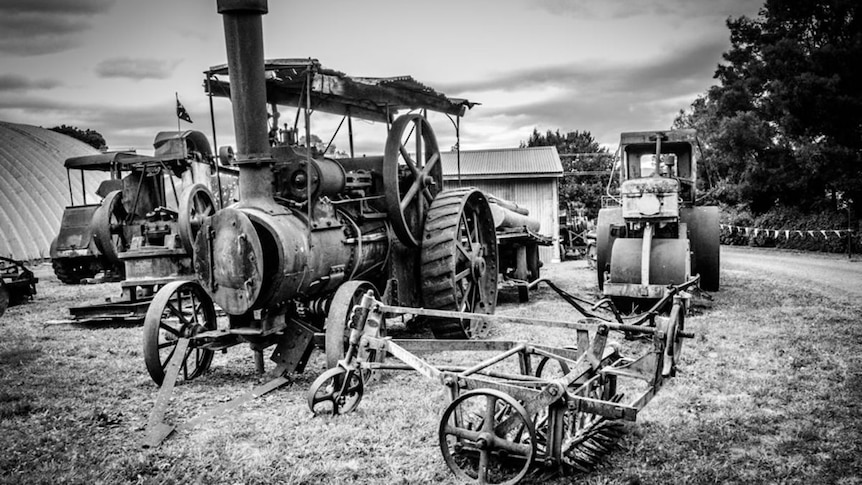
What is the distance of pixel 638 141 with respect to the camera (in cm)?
962

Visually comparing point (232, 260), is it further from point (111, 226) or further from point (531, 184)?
point (531, 184)

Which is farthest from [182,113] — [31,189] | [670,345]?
[31,189]

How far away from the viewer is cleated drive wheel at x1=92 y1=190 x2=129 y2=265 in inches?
440

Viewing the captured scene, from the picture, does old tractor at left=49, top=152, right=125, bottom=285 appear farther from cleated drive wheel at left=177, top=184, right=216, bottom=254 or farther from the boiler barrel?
the boiler barrel

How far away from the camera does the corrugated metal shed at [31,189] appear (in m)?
18.1

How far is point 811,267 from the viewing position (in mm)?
12688

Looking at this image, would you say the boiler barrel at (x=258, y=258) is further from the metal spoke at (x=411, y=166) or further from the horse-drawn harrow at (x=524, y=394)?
the metal spoke at (x=411, y=166)

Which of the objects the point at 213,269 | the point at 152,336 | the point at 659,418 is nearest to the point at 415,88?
the point at 213,269

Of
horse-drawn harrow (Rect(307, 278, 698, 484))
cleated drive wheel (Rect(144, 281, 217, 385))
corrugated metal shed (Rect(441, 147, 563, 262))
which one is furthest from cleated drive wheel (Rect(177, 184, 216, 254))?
corrugated metal shed (Rect(441, 147, 563, 262))

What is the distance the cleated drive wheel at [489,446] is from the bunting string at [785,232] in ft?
48.3

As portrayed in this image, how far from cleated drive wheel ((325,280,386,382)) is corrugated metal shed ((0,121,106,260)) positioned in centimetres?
1664

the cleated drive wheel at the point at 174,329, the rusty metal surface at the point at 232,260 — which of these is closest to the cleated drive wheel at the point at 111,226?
the cleated drive wheel at the point at 174,329

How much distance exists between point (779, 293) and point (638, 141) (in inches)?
124

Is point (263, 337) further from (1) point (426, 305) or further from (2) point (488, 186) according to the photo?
(2) point (488, 186)
